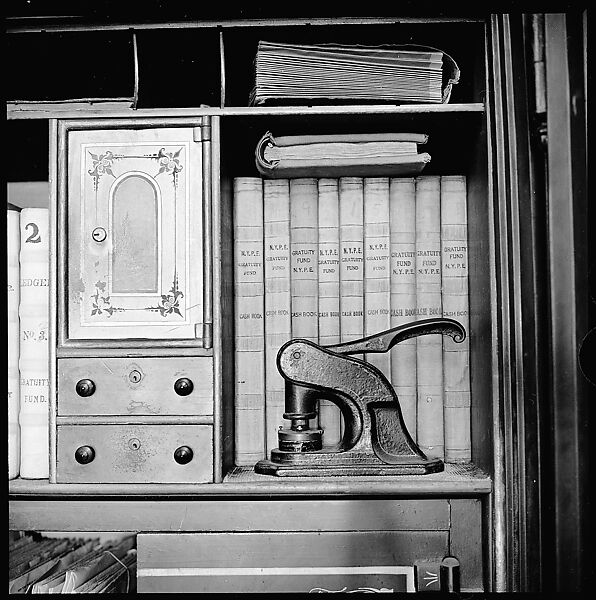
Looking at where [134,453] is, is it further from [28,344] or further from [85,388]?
[28,344]

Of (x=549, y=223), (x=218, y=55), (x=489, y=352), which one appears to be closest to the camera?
(x=549, y=223)

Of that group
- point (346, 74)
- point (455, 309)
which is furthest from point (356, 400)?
point (346, 74)

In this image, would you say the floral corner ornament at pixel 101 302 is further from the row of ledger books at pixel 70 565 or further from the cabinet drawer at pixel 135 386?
the row of ledger books at pixel 70 565

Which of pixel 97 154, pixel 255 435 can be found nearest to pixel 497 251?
pixel 255 435

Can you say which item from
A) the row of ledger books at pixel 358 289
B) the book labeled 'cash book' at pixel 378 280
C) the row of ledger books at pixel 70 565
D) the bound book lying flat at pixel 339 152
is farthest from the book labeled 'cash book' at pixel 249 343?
the row of ledger books at pixel 70 565

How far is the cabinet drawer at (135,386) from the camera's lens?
1286 millimetres

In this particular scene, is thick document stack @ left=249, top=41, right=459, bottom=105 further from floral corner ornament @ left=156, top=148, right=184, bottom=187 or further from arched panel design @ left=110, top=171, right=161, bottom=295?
arched panel design @ left=110, top=171, right=161, bottom=295

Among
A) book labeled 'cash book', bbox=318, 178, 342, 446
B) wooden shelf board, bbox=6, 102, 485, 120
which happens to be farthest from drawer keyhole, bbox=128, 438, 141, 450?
wooden shelf board, bbox=6, 102, 485, 120

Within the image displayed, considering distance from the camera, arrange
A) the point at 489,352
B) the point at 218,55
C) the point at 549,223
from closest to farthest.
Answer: the point at 549,223, the point at 489,352, the point at 218,55

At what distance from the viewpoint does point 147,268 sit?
129 cm

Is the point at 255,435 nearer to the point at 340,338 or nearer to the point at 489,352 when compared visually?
the point at 340,338

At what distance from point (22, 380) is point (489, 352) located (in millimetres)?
834

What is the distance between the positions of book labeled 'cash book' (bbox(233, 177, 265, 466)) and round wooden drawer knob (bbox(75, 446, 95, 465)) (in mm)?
281

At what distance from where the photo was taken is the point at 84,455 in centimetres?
127
